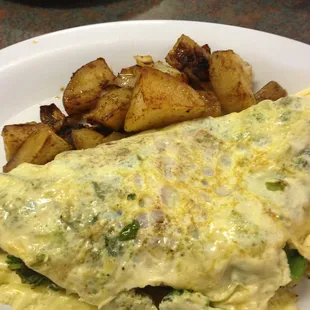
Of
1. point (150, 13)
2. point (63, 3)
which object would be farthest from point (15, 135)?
point (150, 13)

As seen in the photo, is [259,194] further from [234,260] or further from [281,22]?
[281,22]

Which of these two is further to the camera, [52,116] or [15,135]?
[52,116]

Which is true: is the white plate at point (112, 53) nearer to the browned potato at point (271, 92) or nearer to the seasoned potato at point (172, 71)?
the browned potato at point (271, 92)

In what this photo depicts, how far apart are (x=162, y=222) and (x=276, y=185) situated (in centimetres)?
44

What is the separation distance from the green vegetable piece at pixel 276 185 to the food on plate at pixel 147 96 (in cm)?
46

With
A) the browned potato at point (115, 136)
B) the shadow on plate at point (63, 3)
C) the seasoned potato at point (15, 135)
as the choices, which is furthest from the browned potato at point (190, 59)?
the shadow on plate at point (63, 3)

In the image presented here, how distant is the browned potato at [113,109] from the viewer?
2.11 m

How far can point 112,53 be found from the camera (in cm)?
261

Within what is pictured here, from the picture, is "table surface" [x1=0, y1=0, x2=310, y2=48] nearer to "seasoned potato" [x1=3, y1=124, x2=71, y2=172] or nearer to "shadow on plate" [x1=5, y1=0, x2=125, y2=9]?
"shadow on plate" [x1=5, y1=0, x2=125, y2=9]

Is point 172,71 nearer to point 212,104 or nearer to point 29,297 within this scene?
point 212,104

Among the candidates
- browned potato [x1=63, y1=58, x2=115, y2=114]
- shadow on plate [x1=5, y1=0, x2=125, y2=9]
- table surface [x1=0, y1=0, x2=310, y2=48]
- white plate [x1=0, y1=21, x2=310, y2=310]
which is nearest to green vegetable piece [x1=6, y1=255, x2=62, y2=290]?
browned potato [x1=63, y1=58, x2=115, y2=114]

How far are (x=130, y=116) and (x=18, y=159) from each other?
0.54 meters

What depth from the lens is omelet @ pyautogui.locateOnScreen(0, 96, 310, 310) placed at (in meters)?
1.50

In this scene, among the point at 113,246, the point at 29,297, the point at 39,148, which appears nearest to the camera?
the point at 113,246
